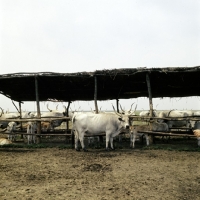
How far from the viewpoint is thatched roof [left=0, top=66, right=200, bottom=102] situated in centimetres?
1067

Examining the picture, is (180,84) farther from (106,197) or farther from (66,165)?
(106,197)

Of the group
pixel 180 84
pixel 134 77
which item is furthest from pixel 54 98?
pixel 180 84

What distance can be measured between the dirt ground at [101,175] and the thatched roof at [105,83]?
370cm

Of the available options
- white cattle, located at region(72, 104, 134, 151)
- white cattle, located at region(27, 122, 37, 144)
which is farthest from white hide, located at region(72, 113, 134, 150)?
white cattle, located at region(27, 122, 37, 144)

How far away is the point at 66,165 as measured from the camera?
7453 mm

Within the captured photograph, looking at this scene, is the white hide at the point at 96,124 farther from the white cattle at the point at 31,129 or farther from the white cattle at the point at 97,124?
the white cattle at the point at 31,129

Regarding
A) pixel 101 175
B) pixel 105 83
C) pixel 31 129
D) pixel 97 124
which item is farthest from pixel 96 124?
pixel 31 129

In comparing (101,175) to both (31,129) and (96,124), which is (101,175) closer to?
(96,124)

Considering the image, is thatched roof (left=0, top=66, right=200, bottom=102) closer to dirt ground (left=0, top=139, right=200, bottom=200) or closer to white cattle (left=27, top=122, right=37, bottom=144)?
white cattle (left=27, top=122, right=37, bottom=144)

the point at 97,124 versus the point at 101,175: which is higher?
the point at 97,124

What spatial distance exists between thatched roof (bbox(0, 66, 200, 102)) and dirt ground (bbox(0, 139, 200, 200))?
370 cm

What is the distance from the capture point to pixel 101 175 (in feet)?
20.5

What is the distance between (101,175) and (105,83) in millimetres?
6842

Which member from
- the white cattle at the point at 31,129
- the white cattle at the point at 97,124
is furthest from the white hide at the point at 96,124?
the white cattle at the point at 31,129
